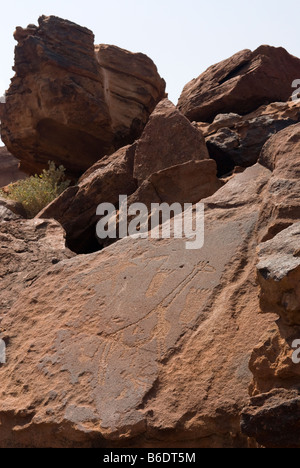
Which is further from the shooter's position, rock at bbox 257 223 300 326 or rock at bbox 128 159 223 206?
rock at bbox 128 159 223 206

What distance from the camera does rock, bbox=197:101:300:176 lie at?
6152 millimetres

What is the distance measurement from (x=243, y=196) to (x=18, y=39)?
549 centimetres

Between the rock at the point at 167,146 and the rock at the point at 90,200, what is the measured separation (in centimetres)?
24

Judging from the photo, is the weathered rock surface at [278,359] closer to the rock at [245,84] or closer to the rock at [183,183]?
the rock at [183,183]

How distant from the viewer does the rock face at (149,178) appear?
5.51 metres

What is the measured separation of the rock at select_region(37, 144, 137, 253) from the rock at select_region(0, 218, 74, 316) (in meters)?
0.64

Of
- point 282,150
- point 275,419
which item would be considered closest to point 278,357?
point 275,419

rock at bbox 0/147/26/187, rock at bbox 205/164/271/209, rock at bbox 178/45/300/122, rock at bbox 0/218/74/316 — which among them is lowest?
rock at bbox 0/218/74/316

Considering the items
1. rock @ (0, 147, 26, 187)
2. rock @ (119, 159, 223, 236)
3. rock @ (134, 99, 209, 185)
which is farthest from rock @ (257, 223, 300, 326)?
rock @ (0, 147, 26, 187)

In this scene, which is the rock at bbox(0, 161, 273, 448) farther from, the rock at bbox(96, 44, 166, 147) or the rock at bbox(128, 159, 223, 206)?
the rock at bbox(96, 44, 166, 147)

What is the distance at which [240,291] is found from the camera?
3.64m

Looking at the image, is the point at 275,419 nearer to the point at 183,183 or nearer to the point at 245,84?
the point at 183,183

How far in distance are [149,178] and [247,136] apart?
4.48ft
